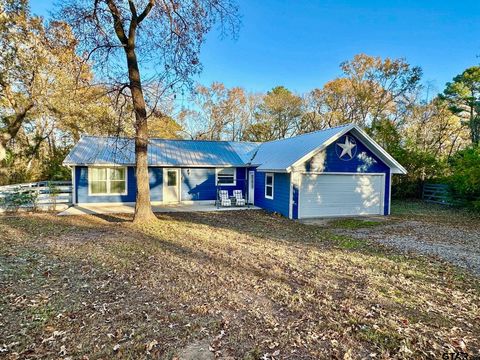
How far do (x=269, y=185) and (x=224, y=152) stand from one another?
15.7 ft

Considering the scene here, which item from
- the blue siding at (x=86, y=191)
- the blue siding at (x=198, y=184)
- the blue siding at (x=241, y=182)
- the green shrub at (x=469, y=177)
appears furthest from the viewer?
the blue siding at (x=241, y=182)

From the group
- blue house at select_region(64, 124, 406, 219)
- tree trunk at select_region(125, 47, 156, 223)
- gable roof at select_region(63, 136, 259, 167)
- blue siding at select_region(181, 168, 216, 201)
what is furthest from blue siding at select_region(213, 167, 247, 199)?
tree trunk at select_region(125, 47, 156, 223)

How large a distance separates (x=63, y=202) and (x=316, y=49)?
2204 centimetres

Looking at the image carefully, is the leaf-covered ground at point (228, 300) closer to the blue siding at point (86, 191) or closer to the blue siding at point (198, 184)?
the blue siding at point (86, 191)

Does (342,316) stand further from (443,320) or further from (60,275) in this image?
(60,275)

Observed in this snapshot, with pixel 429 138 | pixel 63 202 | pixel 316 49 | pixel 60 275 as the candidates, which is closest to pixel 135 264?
pixel 60 275

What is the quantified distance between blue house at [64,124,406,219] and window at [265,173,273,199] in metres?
0.05

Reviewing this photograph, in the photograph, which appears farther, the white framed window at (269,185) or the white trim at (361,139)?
the white framed window at (269,185)

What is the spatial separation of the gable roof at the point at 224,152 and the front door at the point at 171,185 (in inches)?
26.7

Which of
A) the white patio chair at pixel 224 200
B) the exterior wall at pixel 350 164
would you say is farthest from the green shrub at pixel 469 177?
the white patio chair at pixel 224 200

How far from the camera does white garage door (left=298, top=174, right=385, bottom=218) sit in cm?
1282

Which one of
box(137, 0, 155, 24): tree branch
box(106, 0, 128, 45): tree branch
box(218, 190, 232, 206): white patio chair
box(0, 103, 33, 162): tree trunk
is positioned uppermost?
box(137, 0, 155, 24): tree branch

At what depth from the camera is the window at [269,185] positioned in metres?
14.5

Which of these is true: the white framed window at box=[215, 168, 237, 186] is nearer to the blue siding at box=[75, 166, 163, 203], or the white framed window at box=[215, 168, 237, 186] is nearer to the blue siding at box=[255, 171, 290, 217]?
the blue siding at box=[255, 171, 290, 217]
